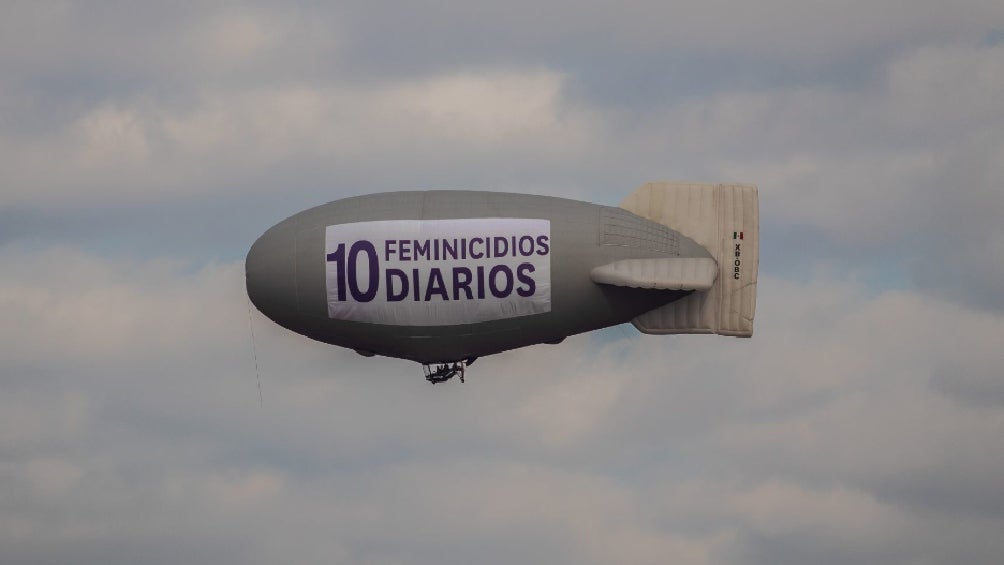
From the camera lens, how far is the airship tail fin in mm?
149875

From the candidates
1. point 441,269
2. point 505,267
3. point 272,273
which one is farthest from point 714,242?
point 272,273

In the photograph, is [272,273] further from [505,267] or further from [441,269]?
[505,267]

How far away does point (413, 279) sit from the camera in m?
149

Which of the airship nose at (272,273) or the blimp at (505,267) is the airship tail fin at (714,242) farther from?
the airship nose at (272,273)

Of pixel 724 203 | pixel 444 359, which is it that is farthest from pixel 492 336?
pixel 724 203

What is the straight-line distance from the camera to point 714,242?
150 metres

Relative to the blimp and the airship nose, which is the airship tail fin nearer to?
the blimp

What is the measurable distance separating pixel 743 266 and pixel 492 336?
12632 millimetres

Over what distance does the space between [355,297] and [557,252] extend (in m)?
10.1

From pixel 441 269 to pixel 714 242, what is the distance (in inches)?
527

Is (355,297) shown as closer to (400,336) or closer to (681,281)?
(400,336)

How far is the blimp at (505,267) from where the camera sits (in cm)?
14812

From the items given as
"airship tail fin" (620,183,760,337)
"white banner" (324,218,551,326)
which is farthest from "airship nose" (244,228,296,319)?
"airship tail fin" (620,183,760,337)

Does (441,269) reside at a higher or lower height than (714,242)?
lower
